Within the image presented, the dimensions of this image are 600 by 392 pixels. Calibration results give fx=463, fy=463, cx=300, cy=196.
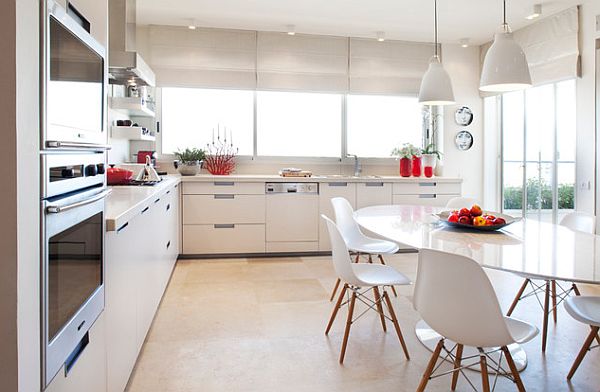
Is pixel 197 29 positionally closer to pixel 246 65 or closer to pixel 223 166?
pixel 246 65

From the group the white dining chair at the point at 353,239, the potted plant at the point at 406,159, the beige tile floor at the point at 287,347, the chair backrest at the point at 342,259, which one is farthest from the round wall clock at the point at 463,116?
the chair backrest at the point at 342,259

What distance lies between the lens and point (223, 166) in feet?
17.9

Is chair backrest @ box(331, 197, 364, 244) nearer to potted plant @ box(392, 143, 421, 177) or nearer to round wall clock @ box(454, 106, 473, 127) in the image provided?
potted plant @ box(392, 143, 421, 177)

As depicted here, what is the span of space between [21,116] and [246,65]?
477cm

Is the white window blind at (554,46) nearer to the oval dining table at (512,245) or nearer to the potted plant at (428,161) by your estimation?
the potted plant at (428,161)

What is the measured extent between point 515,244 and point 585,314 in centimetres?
41

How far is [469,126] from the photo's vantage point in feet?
20.0

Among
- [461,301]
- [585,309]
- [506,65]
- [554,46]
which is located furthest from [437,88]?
[554,46]

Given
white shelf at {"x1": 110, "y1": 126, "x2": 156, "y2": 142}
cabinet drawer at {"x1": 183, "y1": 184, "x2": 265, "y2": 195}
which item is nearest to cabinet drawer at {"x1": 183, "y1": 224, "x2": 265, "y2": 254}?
cabinet drawer at {"x1": 183, "y1": 184, "x2": 265, "y2": 195}

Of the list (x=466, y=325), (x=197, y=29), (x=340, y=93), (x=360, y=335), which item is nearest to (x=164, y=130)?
(x=197, y=29)

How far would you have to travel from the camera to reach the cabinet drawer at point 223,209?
5062 millimetres

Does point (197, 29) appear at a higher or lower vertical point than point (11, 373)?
higher

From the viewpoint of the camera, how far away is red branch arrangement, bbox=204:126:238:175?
546cm

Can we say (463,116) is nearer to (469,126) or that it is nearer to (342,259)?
(469,126)
